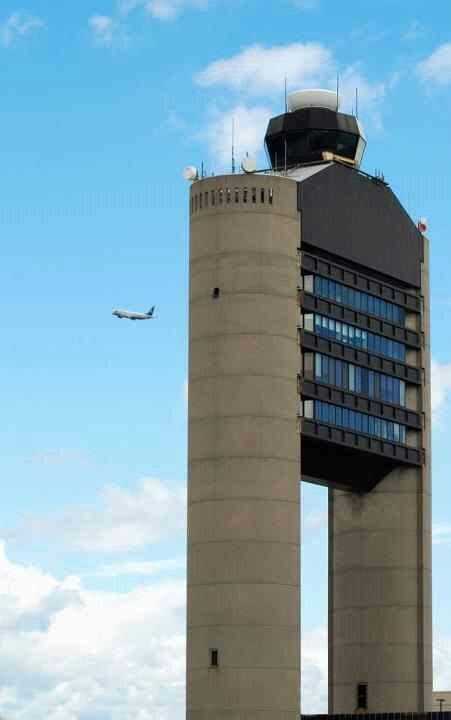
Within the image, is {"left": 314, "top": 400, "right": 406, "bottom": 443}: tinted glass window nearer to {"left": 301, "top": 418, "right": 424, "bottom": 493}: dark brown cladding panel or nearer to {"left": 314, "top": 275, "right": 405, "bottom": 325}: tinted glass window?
{"left": 301, "top": 418, "right": 424, "bottom": 493}: dark brown cladding panel

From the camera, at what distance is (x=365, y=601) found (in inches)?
5945

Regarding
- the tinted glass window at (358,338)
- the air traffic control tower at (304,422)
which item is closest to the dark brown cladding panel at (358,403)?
the air traffic control tower at (304,422)

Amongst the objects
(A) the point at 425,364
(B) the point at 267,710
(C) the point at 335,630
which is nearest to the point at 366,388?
(A) the point at 425,364

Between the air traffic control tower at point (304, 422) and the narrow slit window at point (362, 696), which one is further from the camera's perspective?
the narrow slit window at point (362, 696)

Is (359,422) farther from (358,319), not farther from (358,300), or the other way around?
(358,300)

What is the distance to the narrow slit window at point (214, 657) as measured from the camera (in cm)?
13088

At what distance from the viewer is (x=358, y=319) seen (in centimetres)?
14862

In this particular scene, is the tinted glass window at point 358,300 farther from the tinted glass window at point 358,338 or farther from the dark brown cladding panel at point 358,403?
the dark brown cladding panel at point 358,403

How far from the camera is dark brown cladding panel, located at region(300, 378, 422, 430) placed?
14075 cm

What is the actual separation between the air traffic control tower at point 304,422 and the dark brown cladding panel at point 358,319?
17cm

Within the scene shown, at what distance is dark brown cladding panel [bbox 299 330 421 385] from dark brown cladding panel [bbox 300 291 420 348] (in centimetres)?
209

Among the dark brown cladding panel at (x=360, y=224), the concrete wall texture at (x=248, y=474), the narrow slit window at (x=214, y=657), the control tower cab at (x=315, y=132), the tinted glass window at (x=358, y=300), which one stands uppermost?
the control tower cab at (x=315, y=132)

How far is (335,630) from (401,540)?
10.1m

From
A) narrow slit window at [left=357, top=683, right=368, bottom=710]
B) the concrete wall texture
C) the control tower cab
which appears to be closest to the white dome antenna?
the control tower cab
